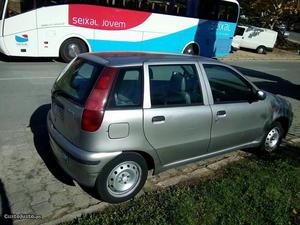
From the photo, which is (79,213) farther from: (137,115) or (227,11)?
(227,11)

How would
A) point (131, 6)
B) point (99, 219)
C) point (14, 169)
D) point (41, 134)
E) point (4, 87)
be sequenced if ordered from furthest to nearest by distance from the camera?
point (131, 6) → point (4, 87) → point (41, 134) → point (14, 169) → point (99, 219)

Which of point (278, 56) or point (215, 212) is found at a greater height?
point (215, 212)

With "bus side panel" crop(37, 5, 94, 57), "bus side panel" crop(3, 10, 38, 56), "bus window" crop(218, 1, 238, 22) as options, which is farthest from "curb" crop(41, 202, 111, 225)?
"bus window" crop(218, 1, 238, 22)

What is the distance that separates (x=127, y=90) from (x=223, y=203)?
178cm

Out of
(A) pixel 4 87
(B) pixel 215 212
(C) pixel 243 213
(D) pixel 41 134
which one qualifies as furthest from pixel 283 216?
(A) pixel 4 87

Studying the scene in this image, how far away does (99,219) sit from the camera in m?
3.82

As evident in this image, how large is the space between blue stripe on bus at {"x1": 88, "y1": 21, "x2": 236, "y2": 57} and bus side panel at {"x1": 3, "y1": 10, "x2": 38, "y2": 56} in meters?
2.23

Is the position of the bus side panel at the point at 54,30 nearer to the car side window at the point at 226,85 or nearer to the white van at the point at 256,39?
the car side window at the point at 226,85

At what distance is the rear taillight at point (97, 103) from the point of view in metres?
3.81

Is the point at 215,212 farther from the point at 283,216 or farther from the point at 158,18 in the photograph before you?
the point at 158,18

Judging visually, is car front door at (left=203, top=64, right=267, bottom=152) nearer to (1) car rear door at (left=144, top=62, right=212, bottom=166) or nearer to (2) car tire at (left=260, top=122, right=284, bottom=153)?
(1) car rear door at (left=144, top=62, right=212, bottom=166)

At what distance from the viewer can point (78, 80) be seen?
4.29 meters

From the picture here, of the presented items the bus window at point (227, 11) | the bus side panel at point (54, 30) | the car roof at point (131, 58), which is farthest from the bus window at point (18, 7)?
the bus window at point (227, 11)

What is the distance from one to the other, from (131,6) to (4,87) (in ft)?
23.2
